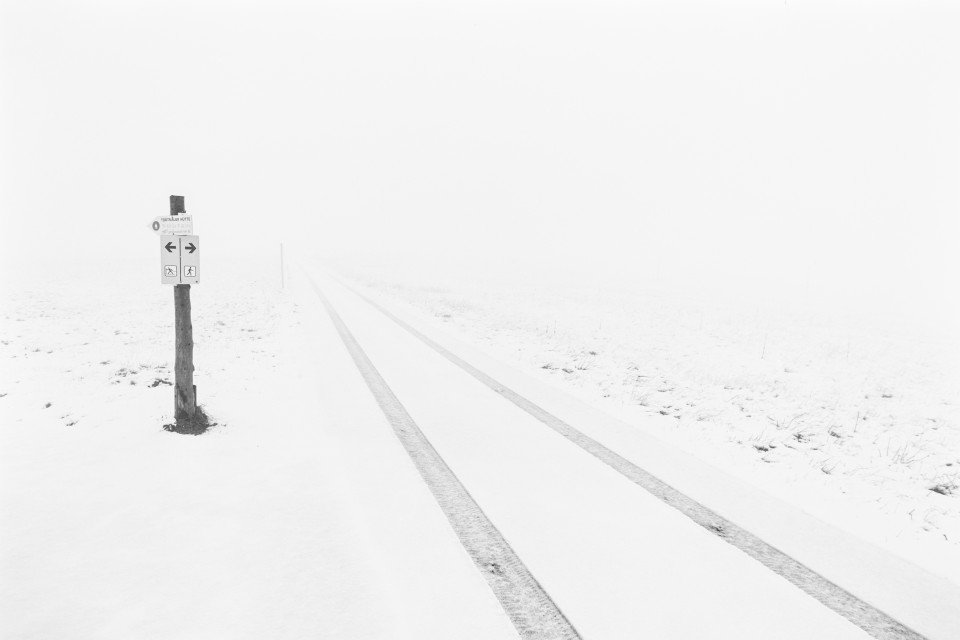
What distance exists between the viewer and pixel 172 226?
6332 millimetres

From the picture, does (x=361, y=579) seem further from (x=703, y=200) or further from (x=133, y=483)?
(x=703, y=200)

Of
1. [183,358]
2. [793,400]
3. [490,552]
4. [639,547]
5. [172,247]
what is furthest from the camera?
[793,400]

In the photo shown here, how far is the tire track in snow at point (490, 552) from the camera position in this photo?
10.3ft

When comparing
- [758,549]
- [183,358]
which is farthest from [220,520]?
[758,549]

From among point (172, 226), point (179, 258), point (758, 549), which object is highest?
point (172, 226)

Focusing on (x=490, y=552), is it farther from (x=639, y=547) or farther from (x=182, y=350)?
(x=182, y=350)

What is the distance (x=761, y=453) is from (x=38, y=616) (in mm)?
7955

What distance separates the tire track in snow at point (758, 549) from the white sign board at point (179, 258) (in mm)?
5555

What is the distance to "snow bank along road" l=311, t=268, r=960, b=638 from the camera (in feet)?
10.7

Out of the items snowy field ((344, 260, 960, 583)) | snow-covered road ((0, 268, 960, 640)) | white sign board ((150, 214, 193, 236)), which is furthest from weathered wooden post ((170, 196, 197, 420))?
snowy field ((344, 260, 960, 583))

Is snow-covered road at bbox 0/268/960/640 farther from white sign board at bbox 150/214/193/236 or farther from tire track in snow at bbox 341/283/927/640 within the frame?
white sign board at bbox 150/214/193/236

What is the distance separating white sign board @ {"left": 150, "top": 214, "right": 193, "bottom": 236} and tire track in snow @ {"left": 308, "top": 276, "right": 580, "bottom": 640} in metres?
3.92

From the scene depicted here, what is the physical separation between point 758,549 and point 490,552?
2.36m

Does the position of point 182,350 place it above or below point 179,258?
below
